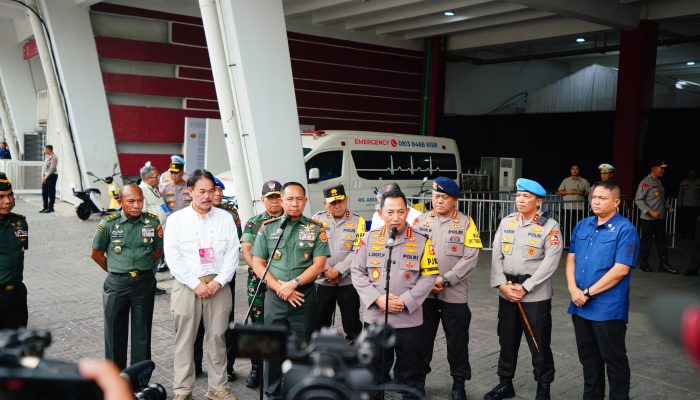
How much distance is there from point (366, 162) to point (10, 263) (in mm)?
9004

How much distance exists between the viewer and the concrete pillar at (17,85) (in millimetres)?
20625

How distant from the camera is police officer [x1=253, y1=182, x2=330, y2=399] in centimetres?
464

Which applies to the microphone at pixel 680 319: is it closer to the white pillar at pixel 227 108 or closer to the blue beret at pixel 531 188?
the blue beret at pixel 531 188

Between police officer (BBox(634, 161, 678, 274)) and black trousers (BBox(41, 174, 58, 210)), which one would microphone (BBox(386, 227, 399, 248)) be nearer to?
police officer (BBox(634, 161, 678, 274))

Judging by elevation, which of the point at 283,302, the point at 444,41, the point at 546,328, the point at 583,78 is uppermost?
the point at 444,41

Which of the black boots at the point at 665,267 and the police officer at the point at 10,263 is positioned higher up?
the police officer at the point at 10,263

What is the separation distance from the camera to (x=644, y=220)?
1077 cm

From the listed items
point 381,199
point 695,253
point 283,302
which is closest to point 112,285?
point 283,302

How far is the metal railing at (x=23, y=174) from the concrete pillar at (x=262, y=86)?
556 inches

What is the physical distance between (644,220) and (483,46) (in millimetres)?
9285

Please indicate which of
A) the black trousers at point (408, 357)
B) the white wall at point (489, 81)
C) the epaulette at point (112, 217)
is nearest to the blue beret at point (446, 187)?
the black trousers at point (408, 357)

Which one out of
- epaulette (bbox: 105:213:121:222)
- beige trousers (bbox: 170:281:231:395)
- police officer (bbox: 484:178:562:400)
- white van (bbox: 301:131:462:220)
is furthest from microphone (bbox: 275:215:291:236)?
white van (bbox: 301:131:462:220)

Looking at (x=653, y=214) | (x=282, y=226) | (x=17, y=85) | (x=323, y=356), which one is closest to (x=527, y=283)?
(x=282, y=226)

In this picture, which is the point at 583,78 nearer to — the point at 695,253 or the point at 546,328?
the point at 695,253
